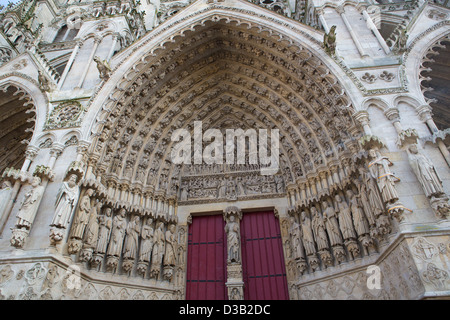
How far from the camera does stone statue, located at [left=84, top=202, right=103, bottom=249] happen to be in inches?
227

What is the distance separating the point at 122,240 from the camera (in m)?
→ 6.40

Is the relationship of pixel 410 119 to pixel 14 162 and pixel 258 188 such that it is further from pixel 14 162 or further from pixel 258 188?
pixel 14 162

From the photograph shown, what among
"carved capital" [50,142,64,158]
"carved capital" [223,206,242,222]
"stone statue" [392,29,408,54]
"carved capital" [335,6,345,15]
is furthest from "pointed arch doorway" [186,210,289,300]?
"carved capital" [335,6,345,15]

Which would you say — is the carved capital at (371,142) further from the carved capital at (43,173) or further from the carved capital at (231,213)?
the carved capital at (43,173)

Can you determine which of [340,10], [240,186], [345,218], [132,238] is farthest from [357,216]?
[340,10]

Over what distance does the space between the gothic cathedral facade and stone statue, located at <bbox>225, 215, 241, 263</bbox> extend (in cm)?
3

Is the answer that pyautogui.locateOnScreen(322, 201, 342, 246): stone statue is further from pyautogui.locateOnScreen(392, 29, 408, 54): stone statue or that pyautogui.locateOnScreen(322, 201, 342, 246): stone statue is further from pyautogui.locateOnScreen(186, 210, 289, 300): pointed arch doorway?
pyautogui.locateOnScreen(392, 29, 408, 54): stone statue

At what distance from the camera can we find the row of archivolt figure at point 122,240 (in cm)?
571

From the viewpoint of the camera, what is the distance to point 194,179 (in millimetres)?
8547

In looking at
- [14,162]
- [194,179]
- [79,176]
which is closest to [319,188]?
[194,179]

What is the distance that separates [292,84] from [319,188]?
2993mm

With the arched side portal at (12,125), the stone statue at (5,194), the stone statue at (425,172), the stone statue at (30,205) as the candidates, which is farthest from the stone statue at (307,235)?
the arched side portal at (12,125)

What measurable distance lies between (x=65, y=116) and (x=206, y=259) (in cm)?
483

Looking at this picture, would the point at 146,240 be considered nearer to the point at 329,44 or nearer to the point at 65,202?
the point at 65,202
